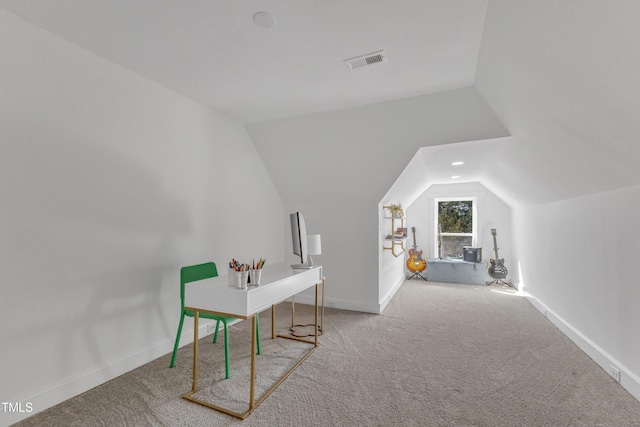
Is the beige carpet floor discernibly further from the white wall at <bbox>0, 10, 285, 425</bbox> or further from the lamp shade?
the lamp shade

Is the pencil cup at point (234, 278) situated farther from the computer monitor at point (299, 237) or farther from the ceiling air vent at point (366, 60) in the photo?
the ceiling air vent at point (366, 60)

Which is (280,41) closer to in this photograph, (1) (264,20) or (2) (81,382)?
(1) (264,20)

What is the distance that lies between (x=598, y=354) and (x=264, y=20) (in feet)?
12.4

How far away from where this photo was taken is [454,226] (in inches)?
260

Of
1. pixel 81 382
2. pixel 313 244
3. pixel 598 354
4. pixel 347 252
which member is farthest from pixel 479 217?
pixel 81 382

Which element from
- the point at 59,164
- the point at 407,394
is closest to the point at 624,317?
the point at 407,394

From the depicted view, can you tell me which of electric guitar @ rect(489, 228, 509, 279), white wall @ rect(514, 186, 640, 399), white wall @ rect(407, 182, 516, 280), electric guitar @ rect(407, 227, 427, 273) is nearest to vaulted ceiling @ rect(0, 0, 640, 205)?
white wall @ rect(514, 186, 640, 399)

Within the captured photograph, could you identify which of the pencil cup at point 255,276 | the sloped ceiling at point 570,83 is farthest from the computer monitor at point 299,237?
the sloped ceiling at point 570,83

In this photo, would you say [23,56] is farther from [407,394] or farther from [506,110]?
[506,110]

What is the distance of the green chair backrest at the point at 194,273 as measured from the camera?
2.48 metres

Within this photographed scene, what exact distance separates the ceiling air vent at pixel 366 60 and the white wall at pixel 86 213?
68.3 inches

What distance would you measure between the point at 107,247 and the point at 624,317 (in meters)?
4.07

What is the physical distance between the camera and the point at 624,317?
2.19 metres

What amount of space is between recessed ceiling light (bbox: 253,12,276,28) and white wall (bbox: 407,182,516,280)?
569 cm
